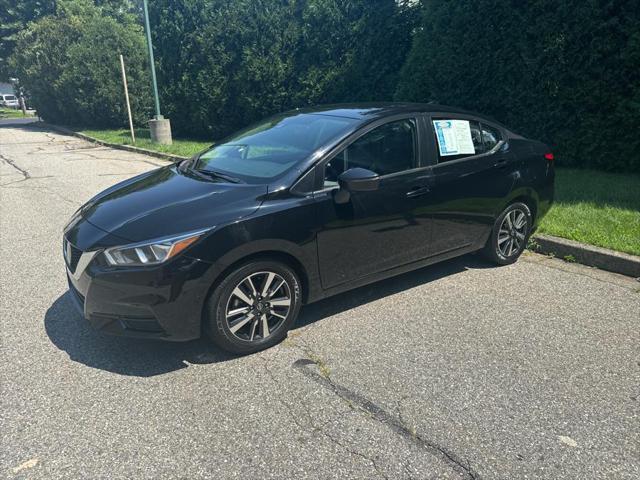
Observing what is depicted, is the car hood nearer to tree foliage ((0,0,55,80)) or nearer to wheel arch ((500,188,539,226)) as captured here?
wheel arch ((500,188,539,226))

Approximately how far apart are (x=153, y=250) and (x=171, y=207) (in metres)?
0.40

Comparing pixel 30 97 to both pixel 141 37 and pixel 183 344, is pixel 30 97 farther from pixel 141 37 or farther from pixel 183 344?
pixel 183 344

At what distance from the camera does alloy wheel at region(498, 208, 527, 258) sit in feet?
16.3

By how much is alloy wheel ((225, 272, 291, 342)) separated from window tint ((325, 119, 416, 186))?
0.83 meters

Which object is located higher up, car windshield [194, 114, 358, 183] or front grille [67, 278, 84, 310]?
car windshield [194, 114, 358, 183]

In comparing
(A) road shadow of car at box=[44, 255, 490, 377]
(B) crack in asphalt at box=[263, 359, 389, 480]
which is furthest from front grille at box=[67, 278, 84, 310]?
(B) crack in asphalt at box=[263, 359, 389, 480]

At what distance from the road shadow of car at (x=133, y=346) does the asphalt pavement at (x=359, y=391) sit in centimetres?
1

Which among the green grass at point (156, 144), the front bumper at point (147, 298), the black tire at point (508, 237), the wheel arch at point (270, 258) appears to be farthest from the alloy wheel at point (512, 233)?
the green grass at point (156, 144)

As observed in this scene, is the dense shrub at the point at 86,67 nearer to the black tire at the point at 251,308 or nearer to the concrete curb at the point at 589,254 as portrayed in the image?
the concrete curb at the point at 589,254

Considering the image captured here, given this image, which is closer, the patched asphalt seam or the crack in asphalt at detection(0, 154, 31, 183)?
the patched asphalt seam

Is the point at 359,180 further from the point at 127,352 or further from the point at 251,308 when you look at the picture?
the point at 127,352

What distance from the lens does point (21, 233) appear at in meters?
6.41

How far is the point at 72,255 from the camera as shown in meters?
3.42

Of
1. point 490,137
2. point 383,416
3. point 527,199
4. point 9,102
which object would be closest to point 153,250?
point 383,416
